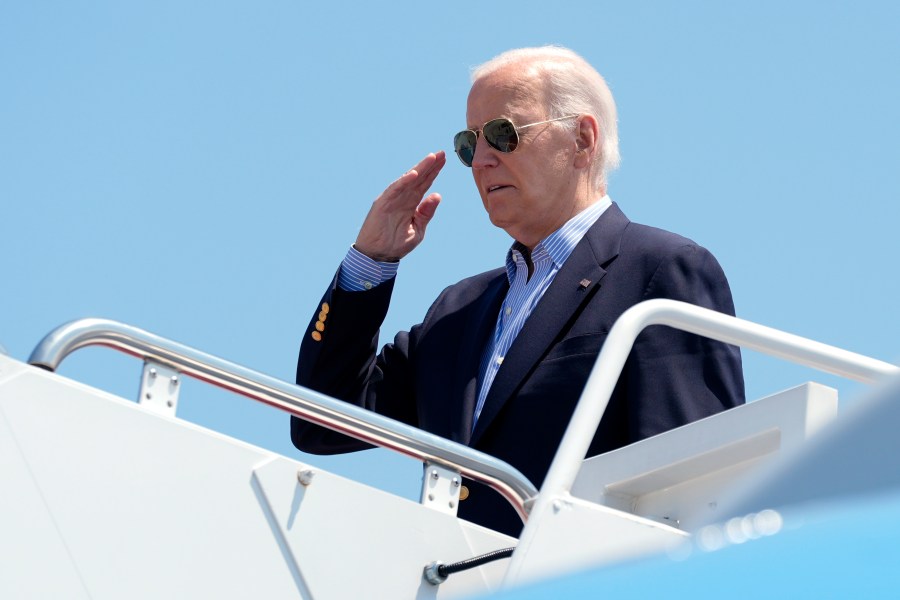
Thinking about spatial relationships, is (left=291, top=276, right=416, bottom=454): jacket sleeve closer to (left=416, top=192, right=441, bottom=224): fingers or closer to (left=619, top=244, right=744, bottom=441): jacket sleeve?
(left=416, top=192, right=441, bottom=224): fingers

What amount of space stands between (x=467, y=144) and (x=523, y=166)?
19cm

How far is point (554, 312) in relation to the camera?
395 centimetres

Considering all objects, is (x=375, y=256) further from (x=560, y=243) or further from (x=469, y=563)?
(x=469, y=563)

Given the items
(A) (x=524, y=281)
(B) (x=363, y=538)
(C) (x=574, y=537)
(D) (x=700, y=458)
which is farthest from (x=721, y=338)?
(A) (x=524, y=281)

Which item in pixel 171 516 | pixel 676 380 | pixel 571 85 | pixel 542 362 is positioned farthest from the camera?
pixel 571 85

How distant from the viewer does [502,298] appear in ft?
14.1

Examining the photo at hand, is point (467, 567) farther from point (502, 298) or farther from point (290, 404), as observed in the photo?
point (502, 298)

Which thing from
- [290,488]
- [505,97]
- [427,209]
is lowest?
[290,488]

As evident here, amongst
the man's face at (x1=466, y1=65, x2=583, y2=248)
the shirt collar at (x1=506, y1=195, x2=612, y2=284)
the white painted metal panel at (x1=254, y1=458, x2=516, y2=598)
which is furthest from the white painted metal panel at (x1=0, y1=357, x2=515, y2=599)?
the man's face at (x1=466, y1=65, x2=583, y2=248)

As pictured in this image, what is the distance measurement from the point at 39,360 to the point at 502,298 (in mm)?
2051

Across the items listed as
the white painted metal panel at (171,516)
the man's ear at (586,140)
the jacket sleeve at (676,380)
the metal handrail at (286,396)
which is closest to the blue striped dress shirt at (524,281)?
the man's ear at (586,140)

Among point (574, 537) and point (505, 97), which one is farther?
point (505, 97)

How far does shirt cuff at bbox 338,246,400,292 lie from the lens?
13.7 ft

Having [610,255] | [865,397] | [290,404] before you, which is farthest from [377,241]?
[865,397]
